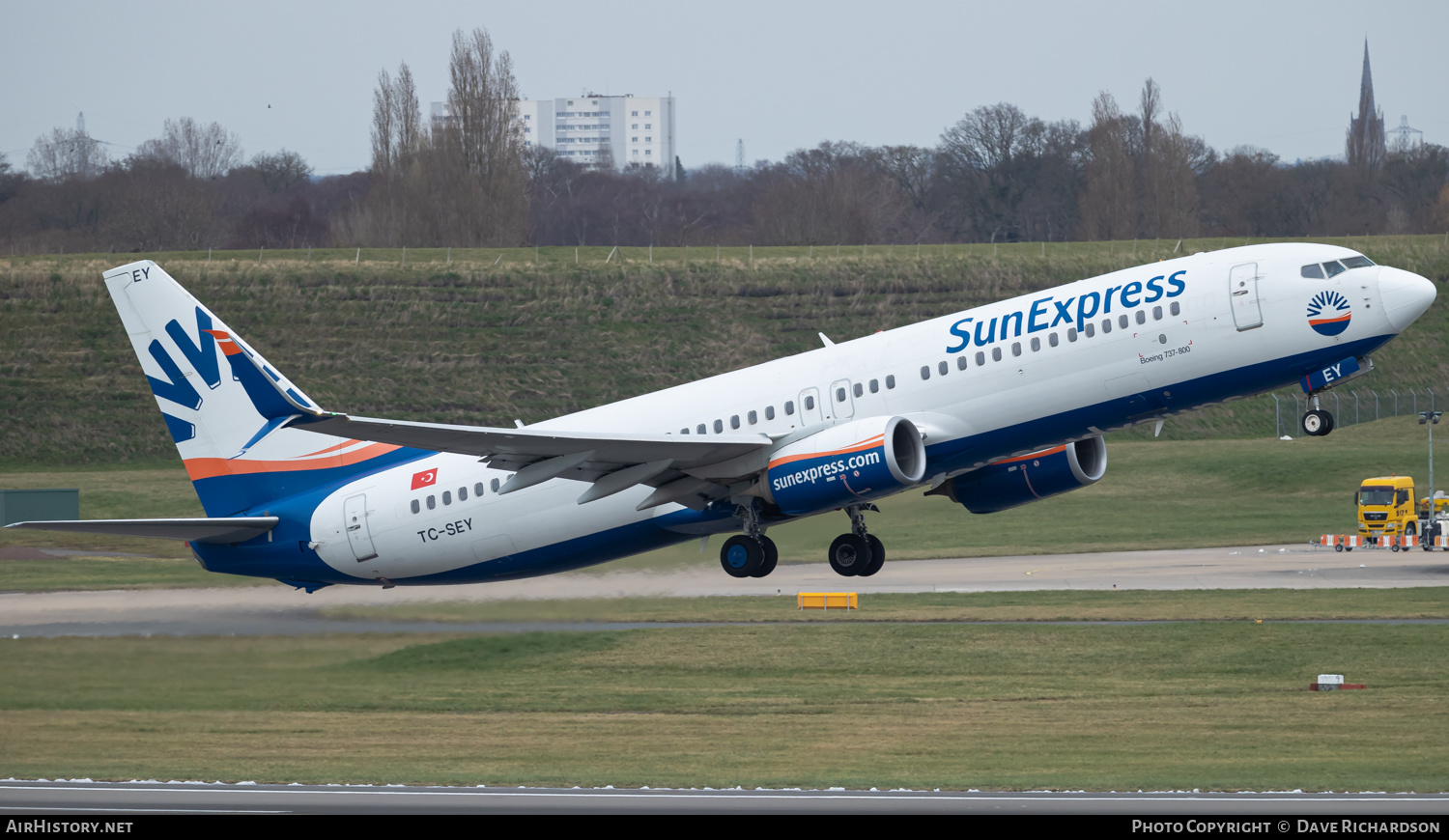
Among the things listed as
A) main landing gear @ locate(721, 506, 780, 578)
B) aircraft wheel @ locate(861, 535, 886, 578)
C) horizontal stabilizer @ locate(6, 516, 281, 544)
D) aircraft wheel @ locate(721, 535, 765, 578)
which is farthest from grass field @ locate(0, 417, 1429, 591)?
aircraft wheel @ locate(721, 535, 765, 578)

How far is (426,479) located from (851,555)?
1023cm

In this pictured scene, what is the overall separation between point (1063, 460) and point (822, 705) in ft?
33.9

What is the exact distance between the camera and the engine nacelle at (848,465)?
32.1 meters

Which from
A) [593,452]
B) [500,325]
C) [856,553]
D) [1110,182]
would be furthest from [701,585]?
[1110,182]

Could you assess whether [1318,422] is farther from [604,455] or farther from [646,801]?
[646,801]

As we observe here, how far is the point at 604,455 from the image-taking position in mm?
33062

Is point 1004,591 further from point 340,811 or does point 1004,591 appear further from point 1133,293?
point 340,811

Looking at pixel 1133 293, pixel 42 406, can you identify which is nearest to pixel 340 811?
pixel 1133 293

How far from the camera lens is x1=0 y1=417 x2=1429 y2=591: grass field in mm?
70938

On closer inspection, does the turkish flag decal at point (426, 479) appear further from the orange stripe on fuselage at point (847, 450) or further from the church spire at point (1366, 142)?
the church spire at point (1366, 142)

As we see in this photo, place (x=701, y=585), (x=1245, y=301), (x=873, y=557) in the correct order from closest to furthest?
(x=1245, y=301) < (x=873, y=557) < (x=701, y=585)

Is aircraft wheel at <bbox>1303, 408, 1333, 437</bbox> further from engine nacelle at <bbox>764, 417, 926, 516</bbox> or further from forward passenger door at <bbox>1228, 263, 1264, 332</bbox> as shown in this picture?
engine nacelle at <bbox>764, 417, 926, 516</bbox>

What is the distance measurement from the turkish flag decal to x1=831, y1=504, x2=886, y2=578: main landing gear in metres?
9.55

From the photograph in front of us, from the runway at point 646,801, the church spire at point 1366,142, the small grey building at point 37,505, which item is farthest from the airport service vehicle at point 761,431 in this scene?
the church spire at point 1366,142
